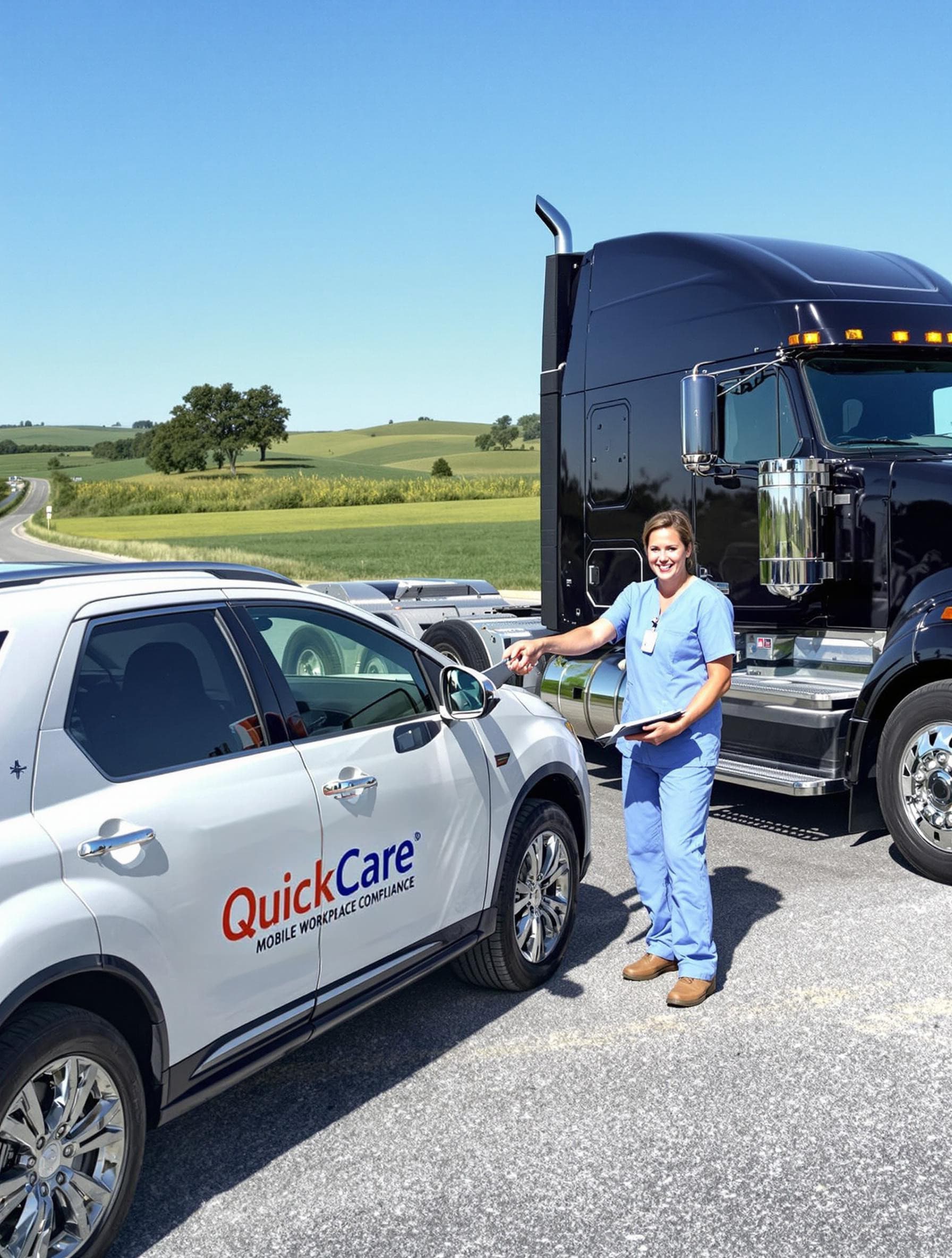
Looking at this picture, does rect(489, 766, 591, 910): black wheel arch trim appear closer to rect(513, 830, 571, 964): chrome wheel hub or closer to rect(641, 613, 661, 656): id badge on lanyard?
rect(513, 830, 571, 964): chrome wheel hub

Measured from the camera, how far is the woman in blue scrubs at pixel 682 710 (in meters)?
4.82

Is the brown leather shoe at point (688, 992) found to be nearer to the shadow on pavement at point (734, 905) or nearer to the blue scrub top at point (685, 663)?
the shadow on pavement at point (734, 905)

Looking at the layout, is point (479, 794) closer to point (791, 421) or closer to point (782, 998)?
point (782, 998)

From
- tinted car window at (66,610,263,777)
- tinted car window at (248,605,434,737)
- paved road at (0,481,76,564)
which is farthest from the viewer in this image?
paved road at (0,481,76,564)

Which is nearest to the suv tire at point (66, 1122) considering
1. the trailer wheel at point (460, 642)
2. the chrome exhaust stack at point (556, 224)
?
the trailer wheel at point (460, 642)

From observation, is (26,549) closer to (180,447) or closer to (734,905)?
(734,905)

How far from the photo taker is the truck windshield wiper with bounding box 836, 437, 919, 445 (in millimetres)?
7277

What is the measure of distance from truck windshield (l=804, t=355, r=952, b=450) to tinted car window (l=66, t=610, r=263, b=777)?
4670 millimetres

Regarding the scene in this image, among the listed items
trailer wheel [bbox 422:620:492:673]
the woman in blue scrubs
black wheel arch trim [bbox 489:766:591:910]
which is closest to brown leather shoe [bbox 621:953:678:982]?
the woman in blue scrubs

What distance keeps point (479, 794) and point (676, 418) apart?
4.51 meters

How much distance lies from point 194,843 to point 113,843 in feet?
0.90

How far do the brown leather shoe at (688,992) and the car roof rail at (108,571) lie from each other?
2.15 meters

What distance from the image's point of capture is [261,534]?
6225cm

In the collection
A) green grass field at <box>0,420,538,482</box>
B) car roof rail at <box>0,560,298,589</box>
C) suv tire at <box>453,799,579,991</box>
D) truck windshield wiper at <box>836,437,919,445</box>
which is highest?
green grass field at <box>0,420,538,482</box>
